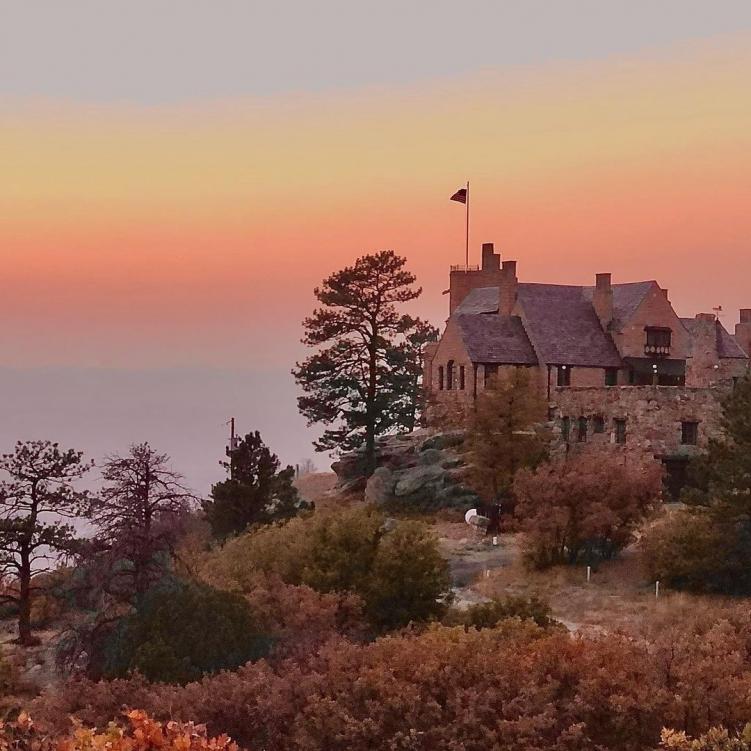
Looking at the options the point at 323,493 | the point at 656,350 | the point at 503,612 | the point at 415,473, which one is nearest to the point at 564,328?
the point at 656,350

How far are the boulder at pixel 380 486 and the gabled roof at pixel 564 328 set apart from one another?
11.3m

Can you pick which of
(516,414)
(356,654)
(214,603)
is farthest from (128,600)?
(516,414)

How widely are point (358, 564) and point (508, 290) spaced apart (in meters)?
33.8

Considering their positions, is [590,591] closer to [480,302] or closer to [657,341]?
[657,341]

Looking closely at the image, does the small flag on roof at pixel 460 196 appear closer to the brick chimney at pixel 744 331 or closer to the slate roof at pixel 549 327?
the slate roof at pixel 549 327

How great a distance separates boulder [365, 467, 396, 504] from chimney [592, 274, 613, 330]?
54.6 ft

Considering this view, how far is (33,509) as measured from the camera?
3838 cm

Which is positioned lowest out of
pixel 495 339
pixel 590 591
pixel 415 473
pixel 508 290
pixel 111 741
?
pixel 590 591

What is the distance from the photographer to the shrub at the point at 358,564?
32031mm

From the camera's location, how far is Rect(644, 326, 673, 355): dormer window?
207 ft

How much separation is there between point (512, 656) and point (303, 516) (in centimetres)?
2683

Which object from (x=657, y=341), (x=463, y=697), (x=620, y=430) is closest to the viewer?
(x=463, y=697)

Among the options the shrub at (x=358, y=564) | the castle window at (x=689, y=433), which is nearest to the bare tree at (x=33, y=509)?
the shrub at (x=358, y=564)

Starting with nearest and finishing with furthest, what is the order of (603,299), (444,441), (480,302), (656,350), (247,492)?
(247,492)
(444,441)
(656,350)
(603,299)
(480,302)
